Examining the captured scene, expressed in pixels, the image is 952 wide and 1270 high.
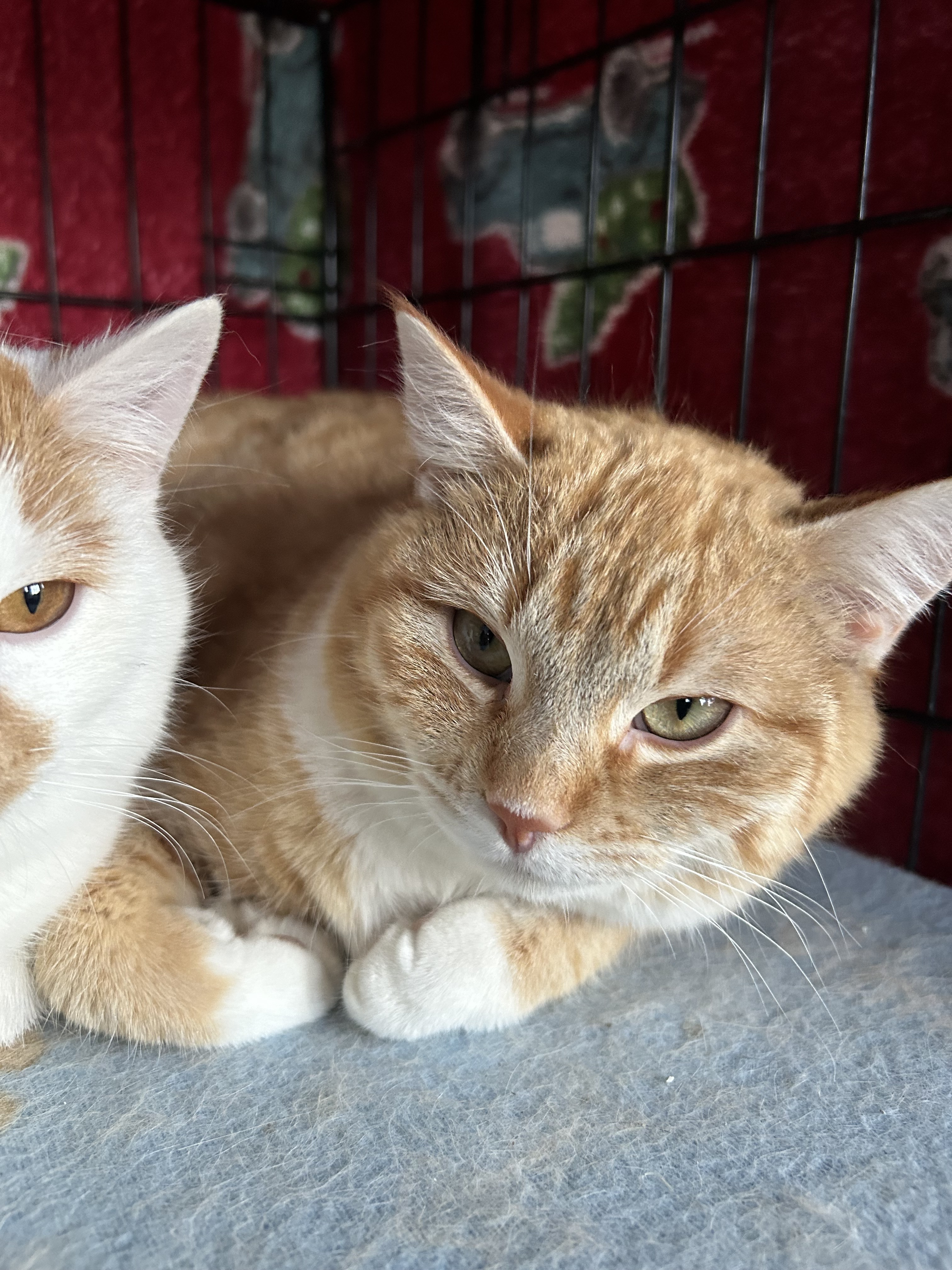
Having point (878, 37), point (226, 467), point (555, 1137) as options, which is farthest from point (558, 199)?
point (555, 1137)

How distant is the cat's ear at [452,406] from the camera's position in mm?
1087

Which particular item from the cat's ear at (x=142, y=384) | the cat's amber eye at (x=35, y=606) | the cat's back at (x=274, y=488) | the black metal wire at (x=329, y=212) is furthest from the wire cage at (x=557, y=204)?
the cat's amber eye at (x=35, y=606)

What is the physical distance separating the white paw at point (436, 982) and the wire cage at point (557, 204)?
847mm

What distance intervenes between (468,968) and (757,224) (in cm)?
138

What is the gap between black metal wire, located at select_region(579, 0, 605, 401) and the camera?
1.91 m

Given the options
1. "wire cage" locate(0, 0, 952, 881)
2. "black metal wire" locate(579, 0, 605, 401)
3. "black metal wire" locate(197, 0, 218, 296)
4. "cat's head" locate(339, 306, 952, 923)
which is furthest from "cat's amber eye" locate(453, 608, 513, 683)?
"black metal wire" locate(197, 0, 218, 296)

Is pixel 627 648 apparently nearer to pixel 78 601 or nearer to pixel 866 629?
pixel 866 629

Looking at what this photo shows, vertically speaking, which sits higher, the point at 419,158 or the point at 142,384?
the point at 419,158

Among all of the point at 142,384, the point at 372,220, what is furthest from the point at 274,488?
the point at 372,220

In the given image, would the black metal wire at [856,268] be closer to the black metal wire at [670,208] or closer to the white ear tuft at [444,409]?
the black metal wire at [670,208]

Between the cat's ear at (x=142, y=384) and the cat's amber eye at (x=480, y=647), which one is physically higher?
the cat's ear at (x=142, y=384)

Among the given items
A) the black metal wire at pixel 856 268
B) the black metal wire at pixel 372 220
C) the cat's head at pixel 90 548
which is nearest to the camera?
the cat's head at pixel 90 548

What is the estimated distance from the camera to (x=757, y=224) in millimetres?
1675

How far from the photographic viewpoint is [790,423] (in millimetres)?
1836
